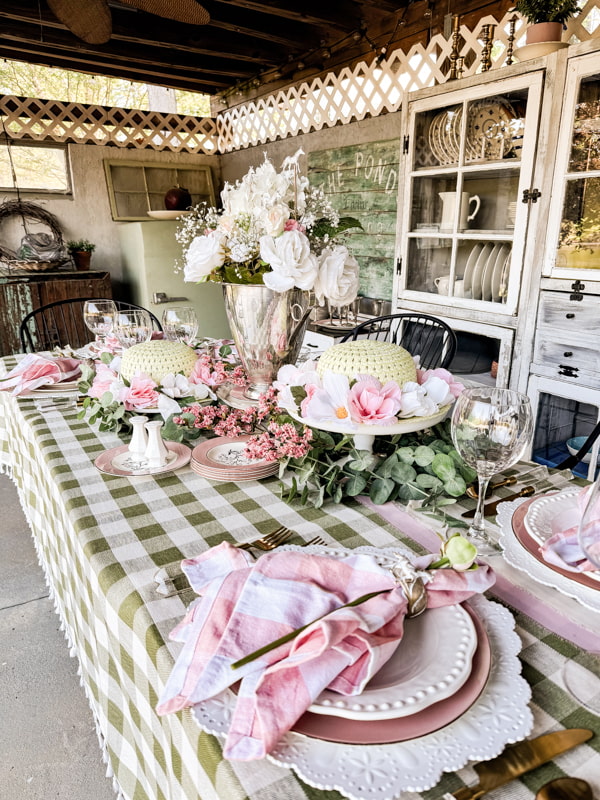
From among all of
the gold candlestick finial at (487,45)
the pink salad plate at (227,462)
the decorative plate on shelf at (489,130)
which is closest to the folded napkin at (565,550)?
the pink salad plate at (227,462)

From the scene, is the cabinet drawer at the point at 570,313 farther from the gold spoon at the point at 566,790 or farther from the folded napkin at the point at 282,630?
the gold spoon at the point at 566,790

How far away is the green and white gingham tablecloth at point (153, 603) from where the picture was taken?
1.38 ft

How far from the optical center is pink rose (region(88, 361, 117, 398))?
1169 mm

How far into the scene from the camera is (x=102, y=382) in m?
1.19

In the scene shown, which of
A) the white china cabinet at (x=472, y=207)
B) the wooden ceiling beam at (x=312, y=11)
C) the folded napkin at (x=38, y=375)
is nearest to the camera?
the folded napkin at (x=38, y=375)

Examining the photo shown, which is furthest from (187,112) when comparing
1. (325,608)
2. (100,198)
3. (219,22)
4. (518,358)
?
(325,608)

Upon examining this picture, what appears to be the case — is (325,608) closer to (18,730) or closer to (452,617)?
(452,617)

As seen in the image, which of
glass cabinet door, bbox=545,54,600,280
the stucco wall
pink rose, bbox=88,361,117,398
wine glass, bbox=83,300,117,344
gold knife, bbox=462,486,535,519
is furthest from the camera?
the stucco wall

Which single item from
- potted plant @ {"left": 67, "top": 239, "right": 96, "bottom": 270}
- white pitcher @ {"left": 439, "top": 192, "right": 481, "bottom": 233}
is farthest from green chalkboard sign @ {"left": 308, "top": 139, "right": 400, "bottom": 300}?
potted plant @ {"left": 67, "top": 239, "right": 96, "bottom": 270}

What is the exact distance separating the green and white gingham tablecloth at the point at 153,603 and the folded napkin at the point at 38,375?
0.26 meters

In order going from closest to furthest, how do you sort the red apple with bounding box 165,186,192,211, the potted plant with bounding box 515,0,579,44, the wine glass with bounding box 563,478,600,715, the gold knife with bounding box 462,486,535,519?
the wine glass with bounding box 563,478,600,715, the gold knife with bounding box 462,486,535,519, the potted plant with bounding box 515,0,579,44, the red apple with bounding box 165,186,192,211

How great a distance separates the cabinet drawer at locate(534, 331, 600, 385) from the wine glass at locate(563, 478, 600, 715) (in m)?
1.53

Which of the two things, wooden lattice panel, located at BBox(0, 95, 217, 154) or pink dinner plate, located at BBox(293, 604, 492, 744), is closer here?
pink dinner plate, located at BBox(293, 604, 492, 744)

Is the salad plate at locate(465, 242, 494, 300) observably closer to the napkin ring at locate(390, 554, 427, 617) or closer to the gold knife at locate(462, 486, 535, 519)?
the gold knife at locate(462, 486, 535, 519)
